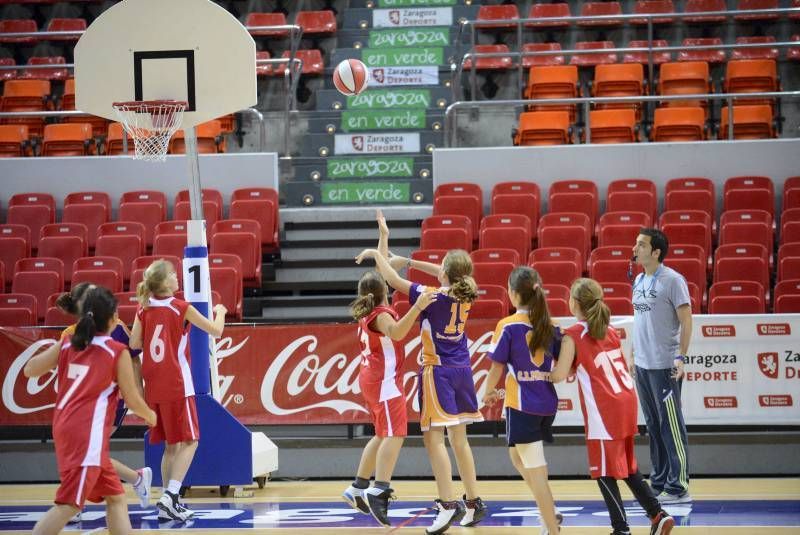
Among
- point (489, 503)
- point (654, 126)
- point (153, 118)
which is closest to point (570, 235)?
point (654, 126)

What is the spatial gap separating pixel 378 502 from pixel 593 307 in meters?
2.01

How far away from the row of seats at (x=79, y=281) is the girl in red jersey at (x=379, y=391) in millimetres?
4070

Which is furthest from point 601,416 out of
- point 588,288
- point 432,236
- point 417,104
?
point 417,104

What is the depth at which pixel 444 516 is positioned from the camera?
23.7 ft

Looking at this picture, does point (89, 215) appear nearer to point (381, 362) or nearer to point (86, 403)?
point (381, 362)

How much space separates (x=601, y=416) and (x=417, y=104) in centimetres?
1065

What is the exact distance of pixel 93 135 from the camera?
16.5m

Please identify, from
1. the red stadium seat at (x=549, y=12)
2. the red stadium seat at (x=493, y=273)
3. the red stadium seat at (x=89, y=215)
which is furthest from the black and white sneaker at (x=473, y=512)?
the red stadium seat at (x=549, y=12)

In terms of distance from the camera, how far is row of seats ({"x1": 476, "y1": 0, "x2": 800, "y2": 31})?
56.2ft

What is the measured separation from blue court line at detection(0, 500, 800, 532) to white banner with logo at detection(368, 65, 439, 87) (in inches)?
378

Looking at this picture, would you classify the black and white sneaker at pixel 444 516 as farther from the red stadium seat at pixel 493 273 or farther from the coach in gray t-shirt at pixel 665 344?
the red stadium seat at pixel 493 273

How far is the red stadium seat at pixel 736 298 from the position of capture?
35.2ft

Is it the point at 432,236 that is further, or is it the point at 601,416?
the point at 432,236

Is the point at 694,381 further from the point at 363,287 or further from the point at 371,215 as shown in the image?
the point at 371,215
